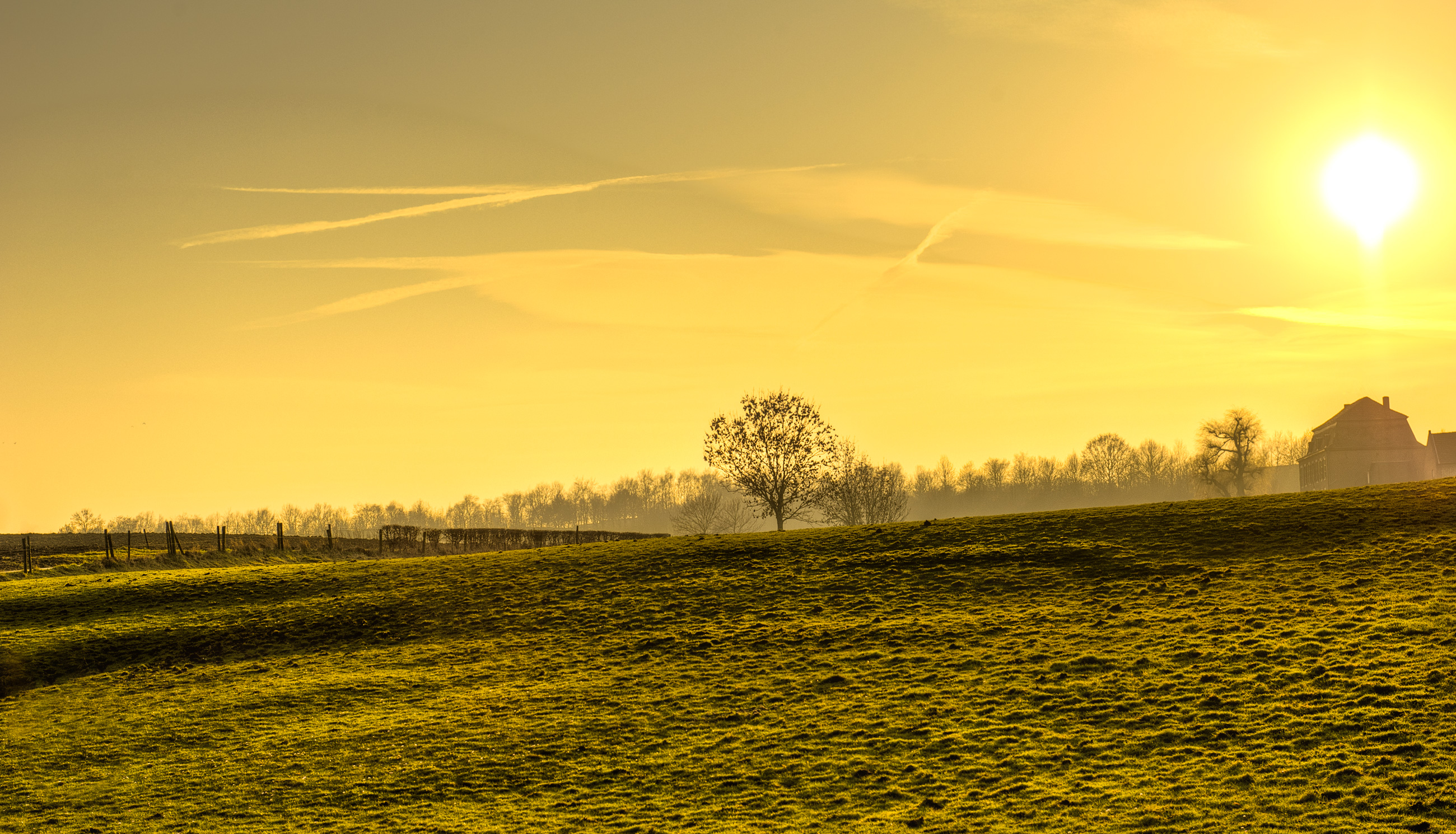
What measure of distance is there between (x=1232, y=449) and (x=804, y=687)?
149963mm

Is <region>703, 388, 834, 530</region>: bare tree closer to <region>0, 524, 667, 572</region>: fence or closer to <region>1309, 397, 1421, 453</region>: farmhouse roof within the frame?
<region>0, 524, 667, 572</region>: fence

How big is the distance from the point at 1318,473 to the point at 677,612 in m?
159

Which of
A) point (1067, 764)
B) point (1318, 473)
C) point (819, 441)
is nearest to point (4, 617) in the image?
point (1067, 764)

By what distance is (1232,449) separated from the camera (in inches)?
6284

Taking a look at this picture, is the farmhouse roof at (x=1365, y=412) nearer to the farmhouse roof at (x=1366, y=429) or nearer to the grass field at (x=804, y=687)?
the farmhouse roof at (x=1366, y=429)

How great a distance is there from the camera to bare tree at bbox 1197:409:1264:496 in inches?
6216

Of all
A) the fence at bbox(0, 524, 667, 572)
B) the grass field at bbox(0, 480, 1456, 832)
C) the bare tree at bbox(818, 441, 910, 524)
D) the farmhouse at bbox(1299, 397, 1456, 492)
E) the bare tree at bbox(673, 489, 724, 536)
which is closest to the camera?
the grass field at bbox(0, 480, 1456, 832)

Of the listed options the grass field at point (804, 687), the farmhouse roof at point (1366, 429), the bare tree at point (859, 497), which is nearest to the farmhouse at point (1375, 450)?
the farmhouse roof at point (1366, 429)

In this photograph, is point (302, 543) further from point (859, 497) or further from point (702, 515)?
point (702, 515)

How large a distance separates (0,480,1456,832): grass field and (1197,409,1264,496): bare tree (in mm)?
118115

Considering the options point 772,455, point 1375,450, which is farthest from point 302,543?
point 1375,450

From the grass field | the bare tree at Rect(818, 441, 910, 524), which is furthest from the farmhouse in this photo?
the grass field

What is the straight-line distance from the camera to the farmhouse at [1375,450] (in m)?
160

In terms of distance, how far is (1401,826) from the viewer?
1741 cm
